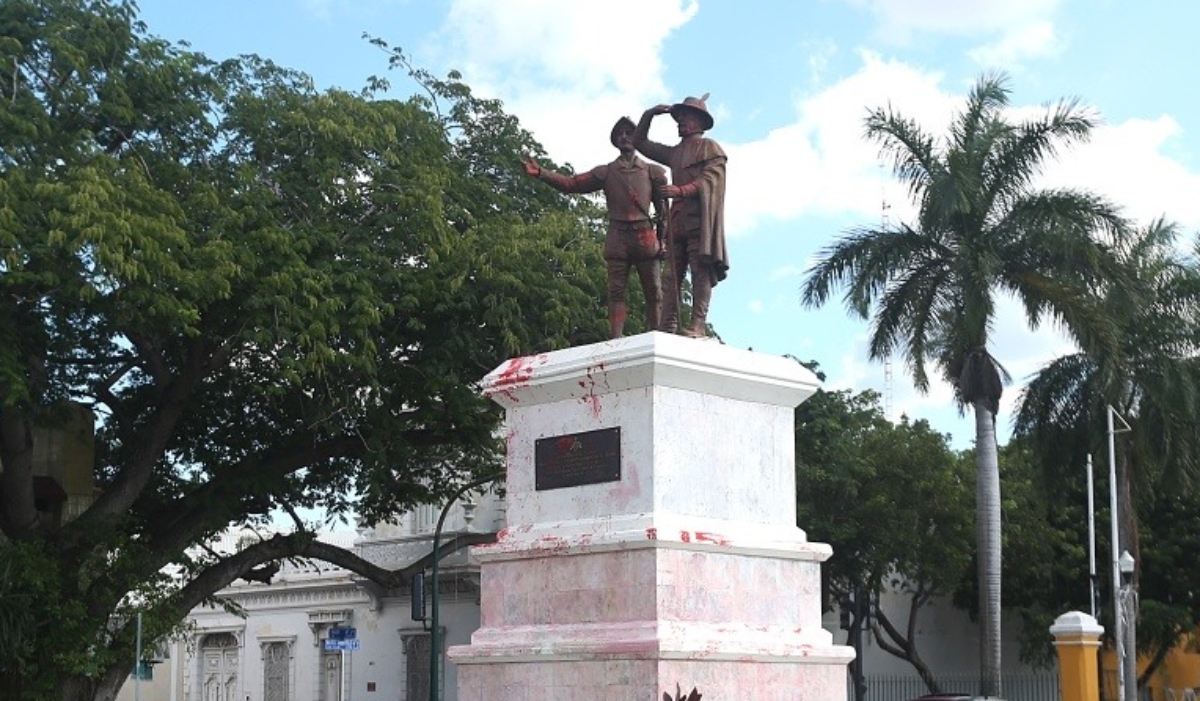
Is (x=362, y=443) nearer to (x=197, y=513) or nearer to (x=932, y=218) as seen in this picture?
(x=197, y=513)

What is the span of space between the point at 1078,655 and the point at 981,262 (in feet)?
19.1

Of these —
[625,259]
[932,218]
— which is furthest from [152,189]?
[932,218]

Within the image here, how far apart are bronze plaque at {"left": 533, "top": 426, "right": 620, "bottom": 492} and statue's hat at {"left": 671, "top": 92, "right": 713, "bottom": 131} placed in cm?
249

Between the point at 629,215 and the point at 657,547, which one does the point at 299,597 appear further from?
the point at 657,547

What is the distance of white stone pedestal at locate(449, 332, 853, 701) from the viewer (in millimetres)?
10414

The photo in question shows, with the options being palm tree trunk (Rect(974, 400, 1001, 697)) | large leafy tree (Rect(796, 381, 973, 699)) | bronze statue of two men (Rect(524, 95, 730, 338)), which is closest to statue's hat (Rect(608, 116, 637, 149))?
bronze statue of two men (Rect(524, 95, 730, 338))

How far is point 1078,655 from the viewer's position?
1003 inches

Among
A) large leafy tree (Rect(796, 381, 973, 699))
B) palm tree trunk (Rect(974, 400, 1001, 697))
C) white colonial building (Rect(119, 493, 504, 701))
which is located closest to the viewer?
palm tree trunk (Rect(974, 400, 1001, 697))

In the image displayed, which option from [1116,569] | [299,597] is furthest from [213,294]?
[299,597]

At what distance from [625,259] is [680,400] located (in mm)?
1817

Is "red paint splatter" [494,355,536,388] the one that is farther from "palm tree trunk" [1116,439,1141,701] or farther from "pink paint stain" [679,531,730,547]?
"palm tree trunk" [1116,439,1141,701]

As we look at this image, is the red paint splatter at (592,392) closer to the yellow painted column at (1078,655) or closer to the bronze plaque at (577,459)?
the bronze plaque at (577,459)

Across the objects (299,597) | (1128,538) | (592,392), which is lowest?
(299,597)

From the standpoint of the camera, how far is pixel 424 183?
21.5 metres
